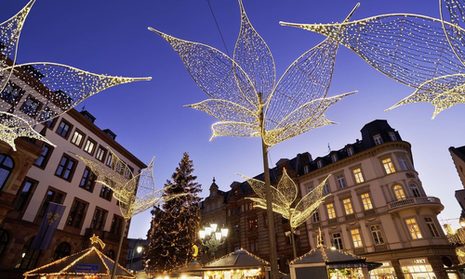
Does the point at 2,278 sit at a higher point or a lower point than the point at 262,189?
lower

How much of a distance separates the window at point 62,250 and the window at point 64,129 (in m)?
9.22

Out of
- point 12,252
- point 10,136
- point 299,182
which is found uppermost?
point 299,182

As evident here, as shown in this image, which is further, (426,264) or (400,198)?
(400,198)

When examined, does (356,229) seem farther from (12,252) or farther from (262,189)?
(12,252)

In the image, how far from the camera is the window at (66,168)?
69.3ft

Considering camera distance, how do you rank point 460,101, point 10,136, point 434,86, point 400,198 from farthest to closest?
point 400,198, point 10,136, point 460,101, point 434,86

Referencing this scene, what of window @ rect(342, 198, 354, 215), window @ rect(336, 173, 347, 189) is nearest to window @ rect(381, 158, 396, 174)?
window @ rect(336, 173, 347, 189)

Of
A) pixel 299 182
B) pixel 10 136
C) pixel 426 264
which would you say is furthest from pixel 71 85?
pixel 299 182

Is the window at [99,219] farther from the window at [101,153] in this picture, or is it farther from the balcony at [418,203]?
the balcony at [418,203]

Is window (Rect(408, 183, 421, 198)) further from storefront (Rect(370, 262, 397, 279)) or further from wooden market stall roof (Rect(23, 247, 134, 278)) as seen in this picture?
wooden market stall roof (Rect(23, 247, 134, 278))

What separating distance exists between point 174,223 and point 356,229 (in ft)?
59.0

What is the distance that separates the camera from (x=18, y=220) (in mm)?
16734

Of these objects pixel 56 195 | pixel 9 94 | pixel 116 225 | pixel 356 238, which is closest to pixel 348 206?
pixel 356 238

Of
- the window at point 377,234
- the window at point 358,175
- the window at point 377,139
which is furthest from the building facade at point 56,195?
the window at point 377,139
